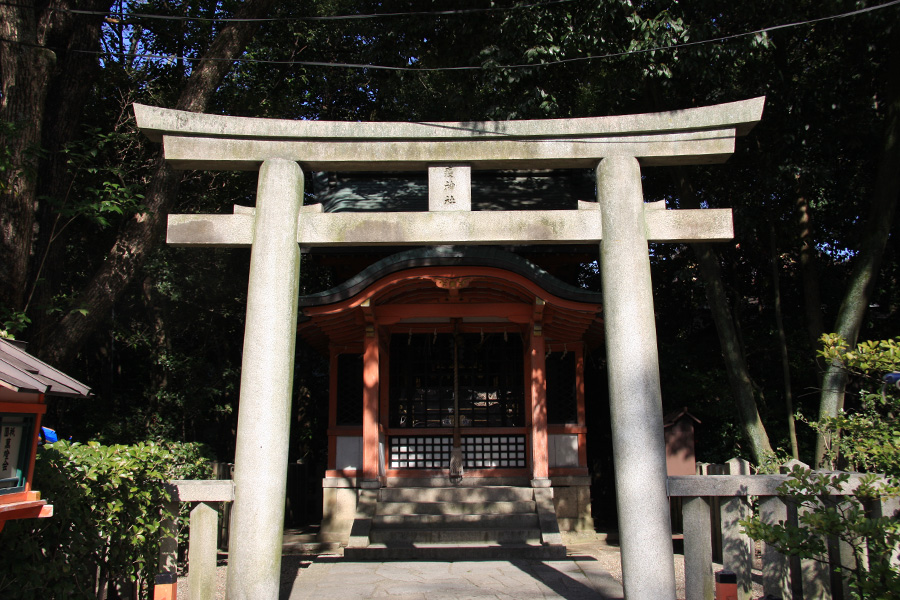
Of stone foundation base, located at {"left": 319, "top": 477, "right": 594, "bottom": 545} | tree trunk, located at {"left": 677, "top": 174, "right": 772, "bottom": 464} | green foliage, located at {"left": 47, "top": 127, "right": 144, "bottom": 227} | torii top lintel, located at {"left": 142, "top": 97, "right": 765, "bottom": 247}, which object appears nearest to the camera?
torii top lintel, located at {"left": 142, "top": 97, "right": 765, "bottom": 247}

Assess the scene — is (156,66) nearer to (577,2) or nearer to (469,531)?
(577,2)

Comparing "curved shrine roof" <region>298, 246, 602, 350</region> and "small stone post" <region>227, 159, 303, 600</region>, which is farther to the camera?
"curved shrine roof" <region>298, 246, 602, 350</region>

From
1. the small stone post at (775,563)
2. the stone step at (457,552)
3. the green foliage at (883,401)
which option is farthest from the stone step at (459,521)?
the green foliage at (883,401)

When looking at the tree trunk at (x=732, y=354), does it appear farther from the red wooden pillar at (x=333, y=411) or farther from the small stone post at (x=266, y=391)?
the small stone post at (x=266, y=391)

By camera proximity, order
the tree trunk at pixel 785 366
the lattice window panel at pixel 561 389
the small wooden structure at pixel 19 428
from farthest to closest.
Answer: the lattice window panel at pixel 561 389 < the tree trunk at pixel 785 366 < the small wooden structure at pixel 19 428

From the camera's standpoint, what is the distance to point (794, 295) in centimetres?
1269

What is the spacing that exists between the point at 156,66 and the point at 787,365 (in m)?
11.6

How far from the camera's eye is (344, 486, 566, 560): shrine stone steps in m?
8.12

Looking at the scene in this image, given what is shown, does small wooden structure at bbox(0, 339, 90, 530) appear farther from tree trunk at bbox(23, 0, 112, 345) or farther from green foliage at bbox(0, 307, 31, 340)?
tree trunk at bbox(23, 0, 112, 345)

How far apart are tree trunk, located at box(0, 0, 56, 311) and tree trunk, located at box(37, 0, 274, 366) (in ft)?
2.20

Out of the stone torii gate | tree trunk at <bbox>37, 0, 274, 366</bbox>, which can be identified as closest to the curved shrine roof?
tree trunk at <bbox>37, 0, 274, 366</bbox>

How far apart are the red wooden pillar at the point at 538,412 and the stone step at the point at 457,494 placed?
30cm

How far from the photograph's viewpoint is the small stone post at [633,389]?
16.2 ft

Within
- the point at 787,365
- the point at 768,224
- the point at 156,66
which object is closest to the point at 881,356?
the point at 787,365
